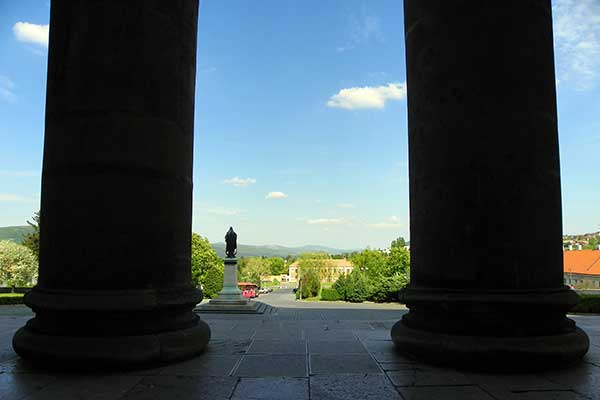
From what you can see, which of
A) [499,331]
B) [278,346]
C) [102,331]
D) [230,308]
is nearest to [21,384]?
[102,331]

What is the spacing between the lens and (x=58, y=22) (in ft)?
15.1

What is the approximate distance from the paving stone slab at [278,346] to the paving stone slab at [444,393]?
1.66 m

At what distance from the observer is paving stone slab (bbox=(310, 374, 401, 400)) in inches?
125

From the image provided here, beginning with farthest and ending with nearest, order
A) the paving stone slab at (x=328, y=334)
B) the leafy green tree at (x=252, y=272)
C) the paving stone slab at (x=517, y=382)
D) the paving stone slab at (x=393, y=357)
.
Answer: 1. the leafy green tree at (x=252, y=272)
2. the paving stone slab at (x=328, y=334)
3. the paving stone slab at (x=393, y=357)
4. the paving stone slab at (x=517, y=382)

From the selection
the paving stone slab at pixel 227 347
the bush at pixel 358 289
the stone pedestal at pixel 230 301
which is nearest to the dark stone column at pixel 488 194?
the paving stone slab at pixel 227 347

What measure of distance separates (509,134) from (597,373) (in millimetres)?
2289

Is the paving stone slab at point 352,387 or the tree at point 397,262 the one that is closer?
the paving stone slab at point 352,387

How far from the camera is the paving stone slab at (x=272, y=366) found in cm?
Answer: 383

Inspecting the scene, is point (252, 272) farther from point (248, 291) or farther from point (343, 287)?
point (343, 287)

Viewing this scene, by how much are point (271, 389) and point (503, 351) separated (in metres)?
2.13

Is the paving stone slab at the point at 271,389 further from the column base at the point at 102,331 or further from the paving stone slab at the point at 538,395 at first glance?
the paving stone slab at the point at 538,395

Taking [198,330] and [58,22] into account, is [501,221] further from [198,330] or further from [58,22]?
[58,22]

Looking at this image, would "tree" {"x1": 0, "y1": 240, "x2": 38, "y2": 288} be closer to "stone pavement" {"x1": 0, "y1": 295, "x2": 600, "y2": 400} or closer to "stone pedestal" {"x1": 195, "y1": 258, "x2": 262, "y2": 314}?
"stone pedestal" {"x1": 195, "y1": 258, "x2": 262, "y2": 314}

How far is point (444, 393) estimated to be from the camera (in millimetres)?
3273
